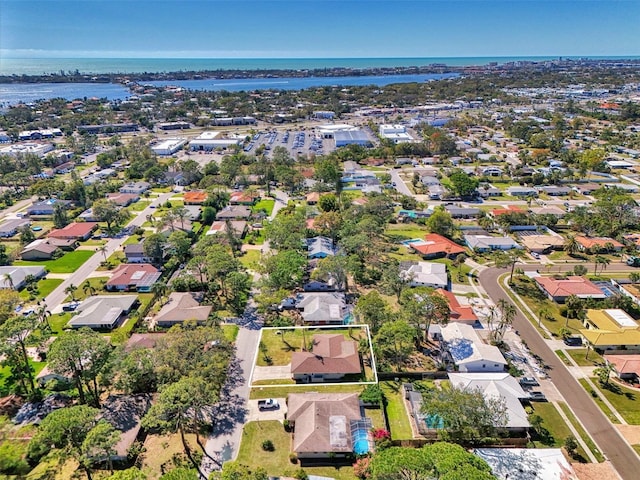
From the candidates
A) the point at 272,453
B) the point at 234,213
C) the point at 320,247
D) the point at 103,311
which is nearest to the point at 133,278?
the point at 103,311

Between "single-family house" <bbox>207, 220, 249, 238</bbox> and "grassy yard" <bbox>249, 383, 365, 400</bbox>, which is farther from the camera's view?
"single-family house" <bbox>207, 220, 249, 238</bbox>

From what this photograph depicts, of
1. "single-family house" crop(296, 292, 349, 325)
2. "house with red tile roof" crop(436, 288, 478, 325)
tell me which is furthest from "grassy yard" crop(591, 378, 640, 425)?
"single-family house" crop(296, 292, 349, 325)

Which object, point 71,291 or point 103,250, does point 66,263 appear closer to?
point 103,250

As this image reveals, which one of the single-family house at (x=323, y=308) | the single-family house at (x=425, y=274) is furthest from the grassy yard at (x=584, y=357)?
the single-family house at (x=323, y=308)

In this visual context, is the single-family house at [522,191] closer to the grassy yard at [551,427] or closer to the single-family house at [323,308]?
the single-family house at [323,308]

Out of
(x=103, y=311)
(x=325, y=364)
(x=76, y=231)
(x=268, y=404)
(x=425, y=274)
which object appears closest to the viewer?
(x=268, y=404)

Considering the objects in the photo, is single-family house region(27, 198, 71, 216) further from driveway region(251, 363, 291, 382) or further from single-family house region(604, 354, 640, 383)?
single-family house region(604, 354, 640, 383)
